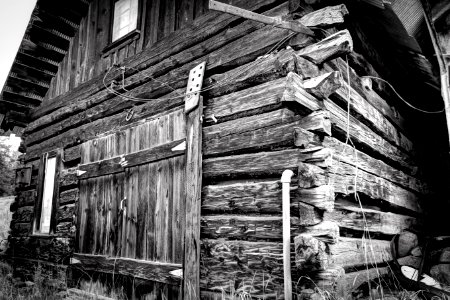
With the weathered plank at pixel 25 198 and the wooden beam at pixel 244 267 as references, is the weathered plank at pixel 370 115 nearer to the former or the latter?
the wooden beam at pixel 244 267

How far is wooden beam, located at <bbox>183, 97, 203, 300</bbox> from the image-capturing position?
11.5 ft

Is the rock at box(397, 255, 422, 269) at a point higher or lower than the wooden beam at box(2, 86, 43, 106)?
lower

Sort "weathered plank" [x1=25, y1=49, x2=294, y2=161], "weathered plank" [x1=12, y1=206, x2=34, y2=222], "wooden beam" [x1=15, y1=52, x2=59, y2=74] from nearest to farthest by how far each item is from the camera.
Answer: "weathered plank" [x1=25, y1=49, x2=294, y2=161] → "weathered plank" [x1=12, y1=206, x2=34, y2=222] → "wooden beam" [x1=15, y1=52, x2=59, y2=74]

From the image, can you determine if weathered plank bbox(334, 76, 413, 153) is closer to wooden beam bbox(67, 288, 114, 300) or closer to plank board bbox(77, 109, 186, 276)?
plank board bbox(77, 109, 186, 276)

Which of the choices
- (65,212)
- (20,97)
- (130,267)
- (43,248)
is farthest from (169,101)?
(20,97)

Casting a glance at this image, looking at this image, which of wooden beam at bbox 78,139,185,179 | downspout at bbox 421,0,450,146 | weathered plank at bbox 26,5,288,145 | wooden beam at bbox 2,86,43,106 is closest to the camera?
downspout at bbox 421,0,450,146

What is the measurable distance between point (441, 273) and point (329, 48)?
9.73 feet

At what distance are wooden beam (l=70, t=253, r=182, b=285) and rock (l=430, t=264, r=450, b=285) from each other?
295 cm

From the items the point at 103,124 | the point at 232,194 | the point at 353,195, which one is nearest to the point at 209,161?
the point at 232,194

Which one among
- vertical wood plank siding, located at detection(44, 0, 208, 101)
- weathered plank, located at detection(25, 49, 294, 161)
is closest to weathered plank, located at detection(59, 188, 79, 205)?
weathered plank, located at detection(25, 49, 294, 161)

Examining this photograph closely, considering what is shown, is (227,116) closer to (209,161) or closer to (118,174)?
(209,161)

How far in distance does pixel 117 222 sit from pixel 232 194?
214 cm

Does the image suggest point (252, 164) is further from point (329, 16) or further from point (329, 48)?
point (329, 16)

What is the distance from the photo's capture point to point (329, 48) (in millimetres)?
3084
